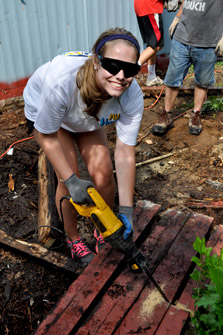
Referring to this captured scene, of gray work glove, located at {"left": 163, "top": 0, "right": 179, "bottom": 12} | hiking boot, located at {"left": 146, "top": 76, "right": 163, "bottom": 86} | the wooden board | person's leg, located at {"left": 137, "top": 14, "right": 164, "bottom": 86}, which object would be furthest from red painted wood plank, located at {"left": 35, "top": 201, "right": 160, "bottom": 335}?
gray work glove, located at {"left": 163, "top": 0, "right": 179, "bottom": 12}

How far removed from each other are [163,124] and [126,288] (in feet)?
10.6

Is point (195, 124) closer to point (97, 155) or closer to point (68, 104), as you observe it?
point (97, 155)

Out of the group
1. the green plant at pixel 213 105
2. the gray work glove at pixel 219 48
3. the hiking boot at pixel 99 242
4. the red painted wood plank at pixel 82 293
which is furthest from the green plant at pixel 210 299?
the green plant at pixel 213 105

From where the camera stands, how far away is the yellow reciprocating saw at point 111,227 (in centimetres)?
219

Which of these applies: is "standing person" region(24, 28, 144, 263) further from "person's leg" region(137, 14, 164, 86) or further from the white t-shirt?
"person's leg" region(137, 14, 164, 86)

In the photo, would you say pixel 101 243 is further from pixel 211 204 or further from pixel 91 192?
pixel 211 204

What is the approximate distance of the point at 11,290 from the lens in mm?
2768

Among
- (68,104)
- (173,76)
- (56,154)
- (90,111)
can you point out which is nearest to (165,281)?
(56,154)

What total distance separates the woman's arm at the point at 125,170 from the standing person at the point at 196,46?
248cm

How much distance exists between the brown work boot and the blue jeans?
477mm

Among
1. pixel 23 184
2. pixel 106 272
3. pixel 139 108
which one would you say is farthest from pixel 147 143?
pixel 106 272

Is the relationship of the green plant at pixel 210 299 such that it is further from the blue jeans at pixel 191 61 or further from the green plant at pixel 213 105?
the green plant at pixel 213 105

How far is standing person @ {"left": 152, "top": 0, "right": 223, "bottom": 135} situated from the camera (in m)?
4.47

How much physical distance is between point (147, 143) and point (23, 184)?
1.99 meters
